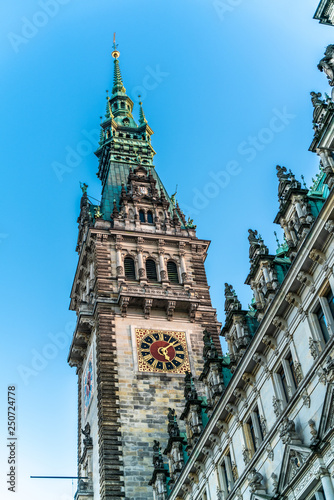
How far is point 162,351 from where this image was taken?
185 feet

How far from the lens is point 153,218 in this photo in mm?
66375

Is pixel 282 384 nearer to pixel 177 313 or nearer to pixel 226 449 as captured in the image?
pixel 226 449

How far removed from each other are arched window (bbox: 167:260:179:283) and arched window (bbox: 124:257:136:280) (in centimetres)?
283

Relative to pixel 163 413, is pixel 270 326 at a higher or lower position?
lower

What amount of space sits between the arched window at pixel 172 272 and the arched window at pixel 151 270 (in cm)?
115

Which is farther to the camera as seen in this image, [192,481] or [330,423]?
[192,481]

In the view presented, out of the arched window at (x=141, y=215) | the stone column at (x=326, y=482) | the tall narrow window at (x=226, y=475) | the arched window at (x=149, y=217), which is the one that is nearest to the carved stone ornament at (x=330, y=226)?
the stone column at (x=326, y=482)

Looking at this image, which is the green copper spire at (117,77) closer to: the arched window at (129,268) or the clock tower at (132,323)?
the clock tower at (132,323)

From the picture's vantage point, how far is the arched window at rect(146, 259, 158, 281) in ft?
201

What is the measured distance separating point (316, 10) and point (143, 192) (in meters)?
34.9

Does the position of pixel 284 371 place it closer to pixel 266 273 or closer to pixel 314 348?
pixel 314 348

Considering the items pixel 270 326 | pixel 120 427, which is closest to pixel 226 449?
pixel 270 326

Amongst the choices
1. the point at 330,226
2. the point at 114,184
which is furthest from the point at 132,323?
the point at 330,226

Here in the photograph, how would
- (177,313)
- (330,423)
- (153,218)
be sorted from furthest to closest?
(153,218)
(177,313)
(330,423)
